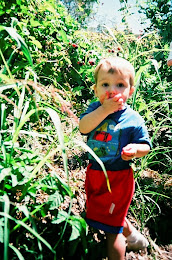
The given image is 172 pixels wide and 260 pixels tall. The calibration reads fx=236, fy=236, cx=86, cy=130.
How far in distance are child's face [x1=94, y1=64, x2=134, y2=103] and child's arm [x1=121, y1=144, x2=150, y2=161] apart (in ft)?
0.80

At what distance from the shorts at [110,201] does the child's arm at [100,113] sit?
0.23m

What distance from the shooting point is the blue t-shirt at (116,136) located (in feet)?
3.74

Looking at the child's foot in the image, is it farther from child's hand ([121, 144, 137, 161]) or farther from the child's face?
the child's face

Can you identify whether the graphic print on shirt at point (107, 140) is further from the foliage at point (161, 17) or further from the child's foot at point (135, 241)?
the foliage at point (161, 17)

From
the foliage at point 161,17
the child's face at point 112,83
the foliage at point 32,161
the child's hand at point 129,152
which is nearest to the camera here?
the foliage at point 32,161

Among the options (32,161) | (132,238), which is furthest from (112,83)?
(132,238)

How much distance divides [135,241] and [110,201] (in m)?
0.41

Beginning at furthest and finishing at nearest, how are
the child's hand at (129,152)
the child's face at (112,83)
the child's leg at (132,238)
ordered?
the child's leg at (132,238) < the child's face at (112,83) < the child's hand at (129,152)

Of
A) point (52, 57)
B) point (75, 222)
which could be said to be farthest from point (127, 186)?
point (52, 57)

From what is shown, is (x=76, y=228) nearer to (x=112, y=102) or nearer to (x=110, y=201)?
(x=110, y=201)

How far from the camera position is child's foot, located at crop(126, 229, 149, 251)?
136cm

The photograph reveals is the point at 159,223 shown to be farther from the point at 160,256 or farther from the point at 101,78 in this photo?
the point at 101,78

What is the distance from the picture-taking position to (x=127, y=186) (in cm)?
117

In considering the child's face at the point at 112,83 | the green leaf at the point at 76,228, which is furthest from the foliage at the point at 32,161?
the child's face at the point at 112,83
